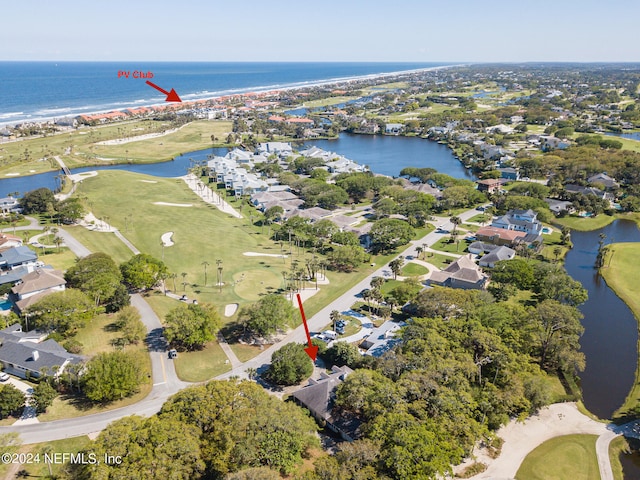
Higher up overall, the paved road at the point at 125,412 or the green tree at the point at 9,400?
the green tree at the point at 9,400

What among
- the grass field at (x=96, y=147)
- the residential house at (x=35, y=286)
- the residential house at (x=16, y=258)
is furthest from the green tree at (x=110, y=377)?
the grass field at (x=96, y=147)

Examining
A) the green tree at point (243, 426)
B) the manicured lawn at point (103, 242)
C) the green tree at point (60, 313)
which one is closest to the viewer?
the green tree at point (243, 426)

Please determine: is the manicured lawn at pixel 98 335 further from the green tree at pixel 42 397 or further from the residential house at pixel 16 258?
the residential house at pixel 16 258

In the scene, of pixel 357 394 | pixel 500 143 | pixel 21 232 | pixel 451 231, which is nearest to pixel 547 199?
pixel 451 231

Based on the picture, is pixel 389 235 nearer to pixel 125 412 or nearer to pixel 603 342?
pixel 603 342

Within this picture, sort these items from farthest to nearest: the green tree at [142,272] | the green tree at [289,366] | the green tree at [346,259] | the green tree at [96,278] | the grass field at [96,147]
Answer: the grass field at [96,147] < the green tree at [346,259] < the green tree at [142,272] < the green tree at [96,278] < the green tree at [289,366]

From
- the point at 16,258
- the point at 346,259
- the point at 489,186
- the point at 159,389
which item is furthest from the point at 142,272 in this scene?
the point at 489,186
